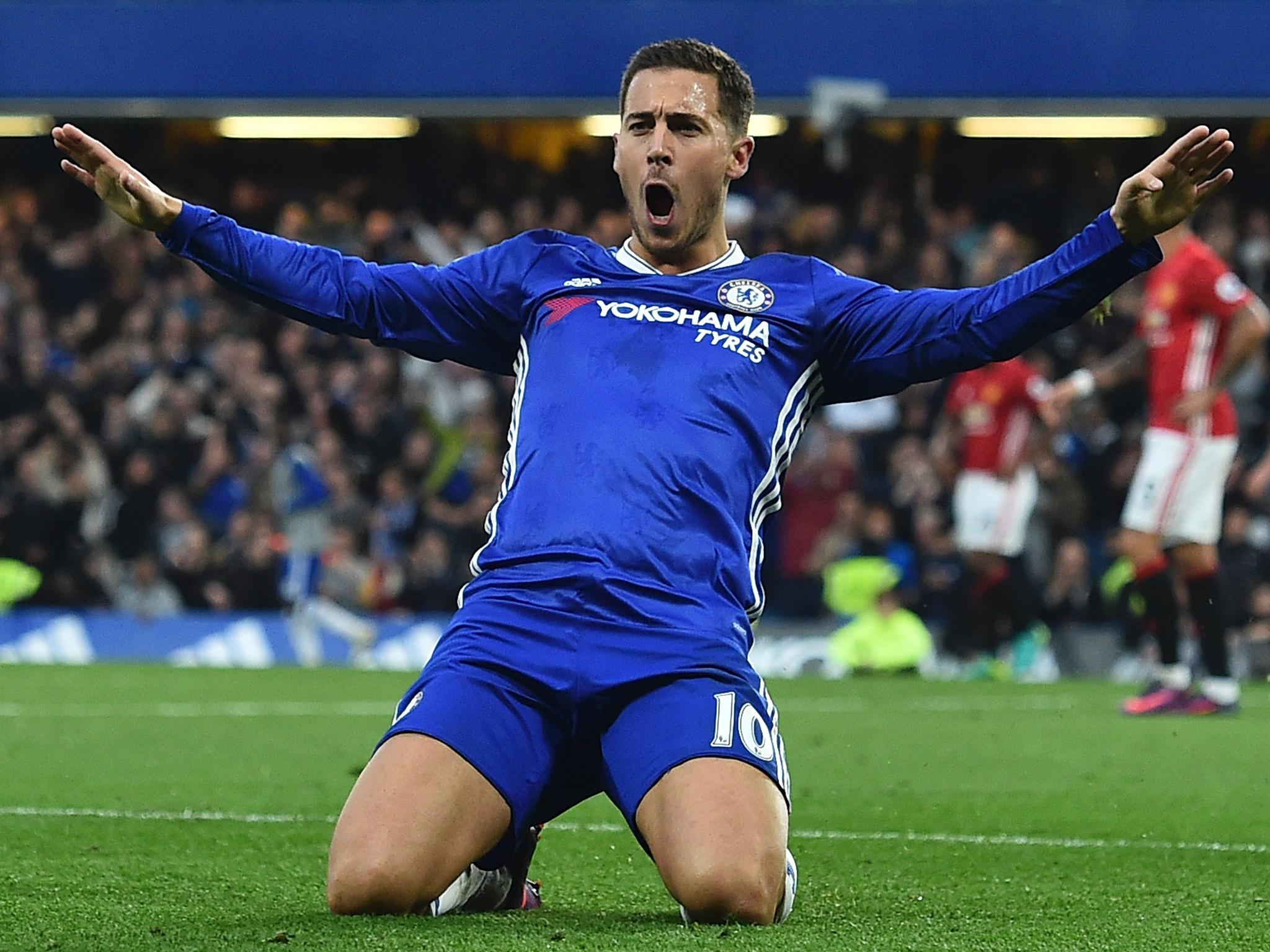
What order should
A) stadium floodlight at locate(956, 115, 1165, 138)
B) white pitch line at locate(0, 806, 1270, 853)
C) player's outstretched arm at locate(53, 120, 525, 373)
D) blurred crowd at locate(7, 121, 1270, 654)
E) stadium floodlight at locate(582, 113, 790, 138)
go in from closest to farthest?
player's outstretched arm at locate(53, 120, 525, 373) → white pitch line at locate(0, 806, 1270, 853) → blurred crowd at locate(7, 121, 1270, 654) → stadium floodlight at locate(956, 115, 1165, 138) → stadium floodlight at locate(582, 113, 790, 138)

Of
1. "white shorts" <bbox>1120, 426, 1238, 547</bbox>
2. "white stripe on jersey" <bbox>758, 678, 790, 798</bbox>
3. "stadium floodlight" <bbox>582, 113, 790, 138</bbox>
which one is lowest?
"white stripe on jersey" <bbox>758, 678, 790, 798</bbox>

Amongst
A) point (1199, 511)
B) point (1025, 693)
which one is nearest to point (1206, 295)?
point (1199, 511)

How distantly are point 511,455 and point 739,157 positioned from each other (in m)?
0.83

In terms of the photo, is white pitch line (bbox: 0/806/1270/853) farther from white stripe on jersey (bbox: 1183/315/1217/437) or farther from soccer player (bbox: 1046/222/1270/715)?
white stripe on jersey (bbox: 1183/315/1217/437)

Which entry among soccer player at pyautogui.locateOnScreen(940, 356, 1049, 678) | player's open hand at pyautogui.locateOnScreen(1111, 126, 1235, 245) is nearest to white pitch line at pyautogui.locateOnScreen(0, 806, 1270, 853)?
player's open hand at pyautogui.locateOnScreen(1111, 126, 1235, 245)

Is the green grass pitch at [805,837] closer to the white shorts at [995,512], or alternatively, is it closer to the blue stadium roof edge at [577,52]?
the white shorts at [995,512]

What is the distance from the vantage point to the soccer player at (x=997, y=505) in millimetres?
13227

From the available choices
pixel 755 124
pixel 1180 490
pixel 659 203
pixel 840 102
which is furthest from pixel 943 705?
pixel 755 124

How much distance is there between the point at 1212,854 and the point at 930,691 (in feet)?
20.6

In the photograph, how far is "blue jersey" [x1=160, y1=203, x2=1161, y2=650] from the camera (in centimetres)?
405

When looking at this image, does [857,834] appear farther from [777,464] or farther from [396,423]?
[396,423]

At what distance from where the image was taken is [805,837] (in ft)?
18.3

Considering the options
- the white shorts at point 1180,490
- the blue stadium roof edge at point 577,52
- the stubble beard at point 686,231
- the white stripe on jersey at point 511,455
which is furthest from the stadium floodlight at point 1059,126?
the white stripe on jersey at point 511,455

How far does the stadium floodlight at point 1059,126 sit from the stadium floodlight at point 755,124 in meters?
1.55
